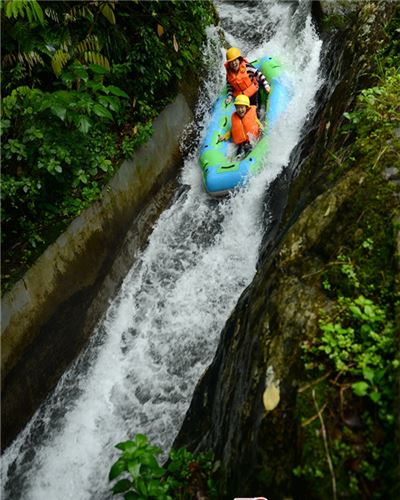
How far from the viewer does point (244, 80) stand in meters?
7.11

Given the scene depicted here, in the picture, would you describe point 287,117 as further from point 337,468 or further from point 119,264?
point 337,468

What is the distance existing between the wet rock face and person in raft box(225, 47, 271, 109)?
11.0 ft

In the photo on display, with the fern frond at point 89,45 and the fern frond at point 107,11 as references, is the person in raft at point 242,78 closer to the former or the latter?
the fern frond at point 107,11

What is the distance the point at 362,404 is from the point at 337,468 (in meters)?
0.29

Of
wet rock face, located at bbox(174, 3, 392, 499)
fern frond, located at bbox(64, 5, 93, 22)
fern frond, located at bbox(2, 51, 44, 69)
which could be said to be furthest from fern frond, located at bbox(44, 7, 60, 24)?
wet rock face, located at bbox(174, 3, 392, 499)

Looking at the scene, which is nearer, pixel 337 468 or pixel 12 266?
pixel 337 468

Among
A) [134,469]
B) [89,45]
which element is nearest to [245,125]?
[89,45]

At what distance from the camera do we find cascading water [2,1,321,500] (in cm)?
416

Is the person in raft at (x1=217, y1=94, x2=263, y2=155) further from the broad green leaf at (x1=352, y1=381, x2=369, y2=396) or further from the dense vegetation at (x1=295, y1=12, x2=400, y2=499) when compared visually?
the broad green leaf at (x1=352, y1=381, x2=369, y2=396)

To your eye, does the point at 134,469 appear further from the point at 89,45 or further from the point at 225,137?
the point at 225,137

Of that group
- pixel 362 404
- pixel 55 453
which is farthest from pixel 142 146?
pixel 362 404

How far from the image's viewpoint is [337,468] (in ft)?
A: 5.92

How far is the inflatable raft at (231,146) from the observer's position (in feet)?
20.0

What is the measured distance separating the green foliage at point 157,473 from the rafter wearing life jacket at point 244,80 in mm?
5835
